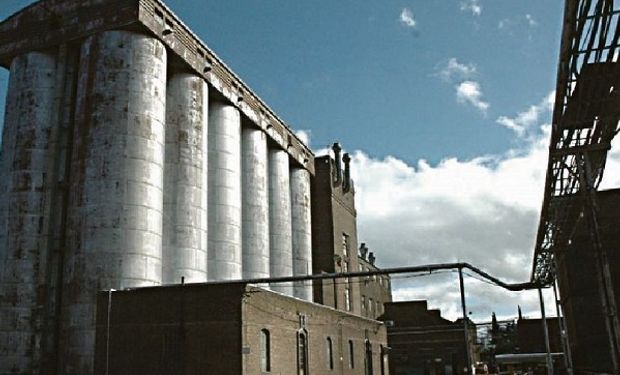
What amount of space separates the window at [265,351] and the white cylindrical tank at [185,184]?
211 inches

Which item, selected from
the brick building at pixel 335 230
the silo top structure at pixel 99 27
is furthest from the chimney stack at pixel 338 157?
the silo top structure at pixel 99 27

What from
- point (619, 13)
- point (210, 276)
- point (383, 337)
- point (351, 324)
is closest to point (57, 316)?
point (210, 276)

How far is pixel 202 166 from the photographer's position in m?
27.9

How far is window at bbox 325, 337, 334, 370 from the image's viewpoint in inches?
1135

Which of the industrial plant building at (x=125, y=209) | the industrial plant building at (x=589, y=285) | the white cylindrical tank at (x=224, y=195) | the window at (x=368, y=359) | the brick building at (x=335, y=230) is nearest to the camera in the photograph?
the industrial plant building at (x=125, y=209)

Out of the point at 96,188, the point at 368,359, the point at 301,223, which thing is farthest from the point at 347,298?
the point at 96,188

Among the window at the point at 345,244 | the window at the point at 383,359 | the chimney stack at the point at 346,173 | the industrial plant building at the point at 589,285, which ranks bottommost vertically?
the window at the point at 383,359

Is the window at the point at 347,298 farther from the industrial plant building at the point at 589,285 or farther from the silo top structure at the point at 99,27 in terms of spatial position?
the silo top structure at the point at 99,27

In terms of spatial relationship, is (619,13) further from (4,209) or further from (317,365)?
(4,209)

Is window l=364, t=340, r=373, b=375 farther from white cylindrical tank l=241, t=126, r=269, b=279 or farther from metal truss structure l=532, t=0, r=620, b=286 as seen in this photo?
metal truss structure l=532, t=0, r=620, b=286

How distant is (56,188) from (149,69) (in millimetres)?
6208

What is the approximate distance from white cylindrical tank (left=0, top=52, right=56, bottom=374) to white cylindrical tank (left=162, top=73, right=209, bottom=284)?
15.9ft

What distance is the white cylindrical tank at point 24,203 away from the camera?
23.3 metres

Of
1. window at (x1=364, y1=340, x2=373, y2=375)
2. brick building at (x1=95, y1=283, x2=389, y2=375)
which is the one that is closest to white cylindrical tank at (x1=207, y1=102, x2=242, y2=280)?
brick building at (x1=95, y1=283, x2=389, y2=375)
